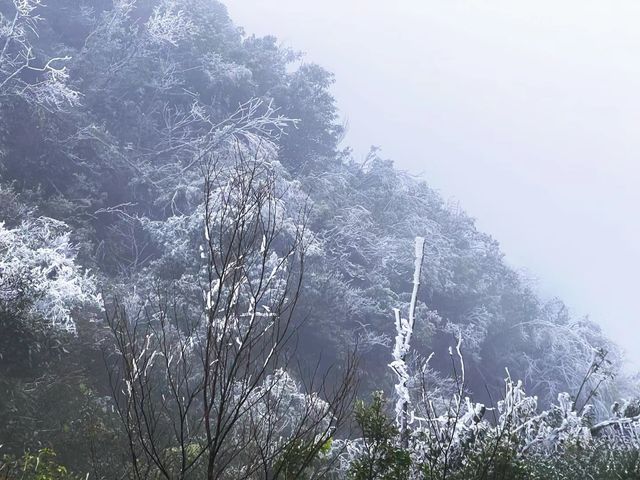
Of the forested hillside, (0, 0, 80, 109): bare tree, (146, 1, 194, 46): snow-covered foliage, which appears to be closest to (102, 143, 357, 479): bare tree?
the forested hillside

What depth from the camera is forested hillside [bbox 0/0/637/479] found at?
31.7 feet

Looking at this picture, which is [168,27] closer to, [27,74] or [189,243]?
[27,74]

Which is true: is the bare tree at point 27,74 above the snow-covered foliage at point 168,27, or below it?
below

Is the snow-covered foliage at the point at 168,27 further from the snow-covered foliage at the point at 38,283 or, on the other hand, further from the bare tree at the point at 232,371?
the bare tree at the point at 232,371

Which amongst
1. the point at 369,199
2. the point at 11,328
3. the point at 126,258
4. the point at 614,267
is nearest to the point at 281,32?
the point at 614,267

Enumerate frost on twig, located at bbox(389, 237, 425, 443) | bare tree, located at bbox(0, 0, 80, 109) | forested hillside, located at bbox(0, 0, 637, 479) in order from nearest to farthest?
frost on twig, located at bbox(389, 237, 425, 443) < forested hillside, located at bbox(0, 0, 637, 479) < bare tree, located at bbox(0, 0, 80, 109)

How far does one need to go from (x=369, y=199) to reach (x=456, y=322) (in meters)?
5.96

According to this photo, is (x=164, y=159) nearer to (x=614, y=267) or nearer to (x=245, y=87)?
(x=245, y=87)

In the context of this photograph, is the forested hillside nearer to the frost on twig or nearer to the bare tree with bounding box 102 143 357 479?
the frost on twig

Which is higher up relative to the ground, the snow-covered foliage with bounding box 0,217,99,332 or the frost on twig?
the snow-covered foliage with bounding box 0,217,99,332

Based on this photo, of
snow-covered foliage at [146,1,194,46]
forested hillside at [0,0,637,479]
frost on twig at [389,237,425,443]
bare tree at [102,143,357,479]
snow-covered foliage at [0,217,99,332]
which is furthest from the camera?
snow-covered foliage at [146,1,194,46]

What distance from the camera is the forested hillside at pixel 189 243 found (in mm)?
9664

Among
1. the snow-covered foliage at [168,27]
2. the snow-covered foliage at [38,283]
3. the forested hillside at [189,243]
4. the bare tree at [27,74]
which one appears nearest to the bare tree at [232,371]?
the forested hillside at [189,243]

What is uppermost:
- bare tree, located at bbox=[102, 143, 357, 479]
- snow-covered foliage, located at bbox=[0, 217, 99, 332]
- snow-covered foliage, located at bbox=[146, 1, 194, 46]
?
snow-covered foliage, located at bbox=[146, 1, 194, 46]
